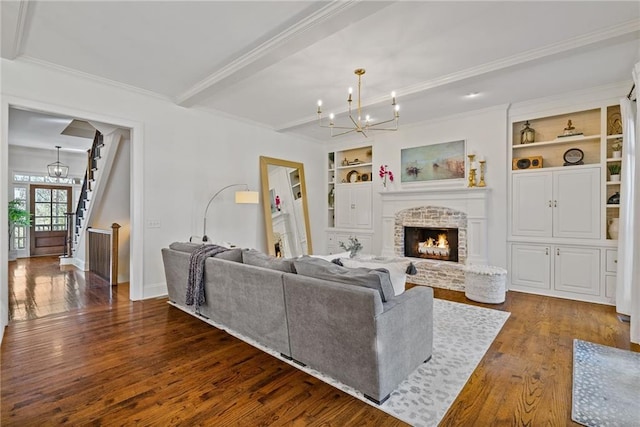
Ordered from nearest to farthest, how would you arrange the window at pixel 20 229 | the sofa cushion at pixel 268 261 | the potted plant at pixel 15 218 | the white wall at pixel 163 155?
the sofa cushion at pixel 268 261 < the white wall at pixel 163 155 < the potted plant at pixel 15 218 < the window at pixel 20 229

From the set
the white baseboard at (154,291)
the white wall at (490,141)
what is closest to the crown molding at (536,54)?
the white wall at (490,141)

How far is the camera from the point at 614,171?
4.25 m

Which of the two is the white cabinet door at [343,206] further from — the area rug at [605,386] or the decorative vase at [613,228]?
the area rug at [605,386]

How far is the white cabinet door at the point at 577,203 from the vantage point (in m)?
4.36

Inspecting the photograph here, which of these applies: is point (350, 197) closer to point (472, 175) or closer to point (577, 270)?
point (472, 175)

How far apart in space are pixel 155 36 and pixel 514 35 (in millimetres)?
3466

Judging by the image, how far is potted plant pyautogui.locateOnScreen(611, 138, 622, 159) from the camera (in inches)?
166

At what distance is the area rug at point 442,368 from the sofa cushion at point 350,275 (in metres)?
0.67

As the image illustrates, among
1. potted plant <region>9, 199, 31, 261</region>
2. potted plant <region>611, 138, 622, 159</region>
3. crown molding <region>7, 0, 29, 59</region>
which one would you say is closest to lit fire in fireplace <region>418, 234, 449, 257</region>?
potted plant <region>611, 138, 622, 159</region>

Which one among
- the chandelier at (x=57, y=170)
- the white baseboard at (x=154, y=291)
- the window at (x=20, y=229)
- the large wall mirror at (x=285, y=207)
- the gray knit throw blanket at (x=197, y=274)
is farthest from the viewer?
the window at (x=20, y=229)

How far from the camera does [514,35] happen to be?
2.98m

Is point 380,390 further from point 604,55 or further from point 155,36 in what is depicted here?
point 604,55

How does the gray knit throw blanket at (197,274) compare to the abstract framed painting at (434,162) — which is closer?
the gray knit throw blanket at (197,274)

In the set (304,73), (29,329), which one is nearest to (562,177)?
(304,73)
